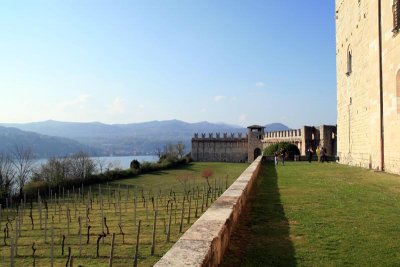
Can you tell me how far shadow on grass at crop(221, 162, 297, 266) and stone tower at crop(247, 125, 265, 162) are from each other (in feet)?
201

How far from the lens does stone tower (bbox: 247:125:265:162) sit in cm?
6969

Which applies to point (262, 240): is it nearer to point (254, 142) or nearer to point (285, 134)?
point (285, 134)

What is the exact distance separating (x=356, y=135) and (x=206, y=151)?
173 feet

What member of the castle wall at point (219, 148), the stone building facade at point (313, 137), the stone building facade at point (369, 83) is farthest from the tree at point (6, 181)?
the castle wall at point (219, 148)

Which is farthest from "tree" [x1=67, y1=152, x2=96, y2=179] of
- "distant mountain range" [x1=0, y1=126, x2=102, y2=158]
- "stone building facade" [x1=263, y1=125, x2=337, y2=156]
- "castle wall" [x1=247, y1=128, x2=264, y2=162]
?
"distant mountain range" [x1=0, y1=126, x2=102, y2=158]

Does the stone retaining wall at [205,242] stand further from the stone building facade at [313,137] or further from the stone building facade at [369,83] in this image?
the stone building facade at [313,137]

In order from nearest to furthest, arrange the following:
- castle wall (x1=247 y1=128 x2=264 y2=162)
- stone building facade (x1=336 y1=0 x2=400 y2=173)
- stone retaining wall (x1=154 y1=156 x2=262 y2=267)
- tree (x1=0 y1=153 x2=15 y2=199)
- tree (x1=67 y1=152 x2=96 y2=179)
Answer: stone retaining wall (x1=154 y1=156 x2=262 y2=267) → stone building facade (x1=336 y1=0 x2=400 y2=173) → tree (x1=0 y1=153 x2=15 y2=199) → tree (x1=67 y1=152 x2=96 y2=179) → castle wall (x1=247 y1=128 x2=264 y2=162)

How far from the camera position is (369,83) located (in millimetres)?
→ 19562

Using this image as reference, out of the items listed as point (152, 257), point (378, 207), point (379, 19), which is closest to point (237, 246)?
point (152, 257)

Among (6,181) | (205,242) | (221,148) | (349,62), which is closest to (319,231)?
(205,242)

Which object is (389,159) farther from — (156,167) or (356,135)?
(156,167)

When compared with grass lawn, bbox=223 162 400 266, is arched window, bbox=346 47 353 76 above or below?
above

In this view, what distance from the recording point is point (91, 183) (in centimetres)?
3888

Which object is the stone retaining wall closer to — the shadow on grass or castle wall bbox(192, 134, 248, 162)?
the shadow on grass
